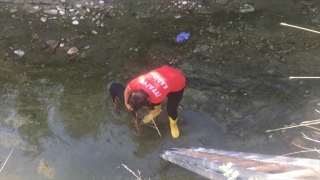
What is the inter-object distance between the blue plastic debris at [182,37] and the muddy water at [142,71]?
0.31ft

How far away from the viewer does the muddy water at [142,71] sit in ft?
11.0

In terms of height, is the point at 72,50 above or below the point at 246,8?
below

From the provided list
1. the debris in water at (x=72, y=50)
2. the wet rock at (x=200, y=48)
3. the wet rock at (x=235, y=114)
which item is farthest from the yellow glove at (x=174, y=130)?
the debris in water at (x=72, y=50)

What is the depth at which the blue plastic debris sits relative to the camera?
4.32 meters

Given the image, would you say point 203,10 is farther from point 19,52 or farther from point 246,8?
point 19,52

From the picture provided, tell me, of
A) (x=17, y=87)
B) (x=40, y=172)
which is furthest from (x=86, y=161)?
(x=17, y=87)

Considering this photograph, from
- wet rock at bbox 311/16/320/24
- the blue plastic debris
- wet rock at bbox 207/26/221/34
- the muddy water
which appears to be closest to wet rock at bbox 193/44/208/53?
the muddy water

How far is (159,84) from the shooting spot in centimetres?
286

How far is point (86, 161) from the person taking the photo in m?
3.32

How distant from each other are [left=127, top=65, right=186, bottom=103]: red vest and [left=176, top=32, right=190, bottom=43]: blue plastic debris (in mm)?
1421

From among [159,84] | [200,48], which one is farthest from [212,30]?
[159,84]

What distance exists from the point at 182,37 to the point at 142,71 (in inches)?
31.2

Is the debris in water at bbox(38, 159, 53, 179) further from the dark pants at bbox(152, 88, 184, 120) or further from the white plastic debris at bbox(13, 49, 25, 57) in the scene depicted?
the white plastic debris at bbox(13, 49, 25, 57)

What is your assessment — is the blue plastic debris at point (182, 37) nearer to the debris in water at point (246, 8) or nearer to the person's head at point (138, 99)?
the debris in water at point (246, 8)
